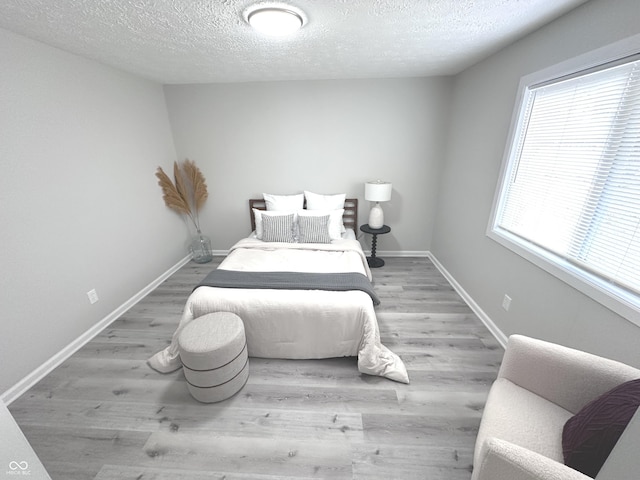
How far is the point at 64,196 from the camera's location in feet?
6.75

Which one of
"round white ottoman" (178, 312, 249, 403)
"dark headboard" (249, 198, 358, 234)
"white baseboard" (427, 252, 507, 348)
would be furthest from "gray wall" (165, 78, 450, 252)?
"round white ottoman" (178, 312, 249, 403)

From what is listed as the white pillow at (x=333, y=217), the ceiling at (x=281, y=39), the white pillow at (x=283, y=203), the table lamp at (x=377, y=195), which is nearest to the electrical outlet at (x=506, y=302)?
the table lamp at (x=377, y=195)

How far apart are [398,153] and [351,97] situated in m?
0.91

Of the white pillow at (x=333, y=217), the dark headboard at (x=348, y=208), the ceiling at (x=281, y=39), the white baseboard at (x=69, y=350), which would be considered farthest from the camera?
the dark headboard at (x=348, y=208)

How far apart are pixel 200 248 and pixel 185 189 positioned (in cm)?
86

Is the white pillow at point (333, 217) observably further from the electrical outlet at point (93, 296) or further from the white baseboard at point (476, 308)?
the electrical outlet at point (93, 296)

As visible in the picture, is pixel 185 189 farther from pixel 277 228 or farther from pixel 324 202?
pixel 324 202

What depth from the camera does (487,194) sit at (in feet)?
7.80

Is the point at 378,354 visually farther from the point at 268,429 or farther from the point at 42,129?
the point at 42,129

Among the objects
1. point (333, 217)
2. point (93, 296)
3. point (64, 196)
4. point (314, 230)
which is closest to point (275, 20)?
point (314, 230)

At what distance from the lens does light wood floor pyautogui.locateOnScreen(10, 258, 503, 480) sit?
52.6 inches

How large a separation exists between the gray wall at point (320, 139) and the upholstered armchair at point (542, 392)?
8.37 feet

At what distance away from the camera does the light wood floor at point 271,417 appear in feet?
4.39

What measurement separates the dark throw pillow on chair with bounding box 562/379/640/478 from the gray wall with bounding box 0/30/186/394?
3063 mm
